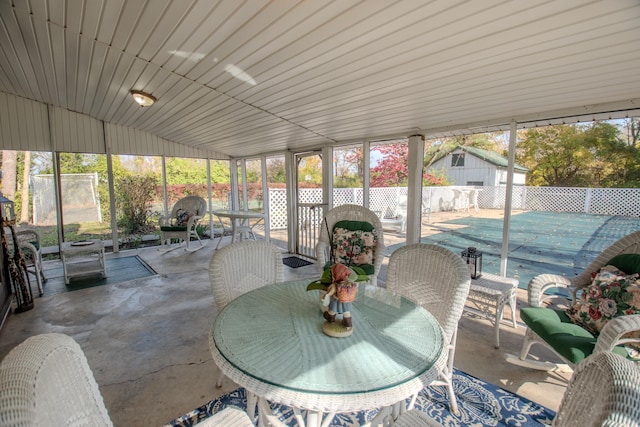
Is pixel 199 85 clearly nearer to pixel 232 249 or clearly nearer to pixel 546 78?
pixel 232 249

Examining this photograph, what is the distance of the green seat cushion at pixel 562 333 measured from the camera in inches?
62.6

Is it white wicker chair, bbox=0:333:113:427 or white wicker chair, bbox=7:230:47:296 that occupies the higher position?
white wicker chair, bbox=0:333:113:427

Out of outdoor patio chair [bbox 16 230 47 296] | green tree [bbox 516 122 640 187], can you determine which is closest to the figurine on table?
green tree [bbox 516 122 640 187]

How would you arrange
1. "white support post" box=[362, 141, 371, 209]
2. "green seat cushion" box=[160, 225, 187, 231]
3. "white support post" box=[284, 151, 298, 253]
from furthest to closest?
"green seat cushion" box=[160, 225, 187, 231] → "white support post" box=[284, 151, 298, 253] → "white support post" box=[362, 141, 371, 209]

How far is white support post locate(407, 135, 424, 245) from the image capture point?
11.8 ft

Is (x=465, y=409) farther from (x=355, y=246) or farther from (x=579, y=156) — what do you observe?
(x=579, y=156)

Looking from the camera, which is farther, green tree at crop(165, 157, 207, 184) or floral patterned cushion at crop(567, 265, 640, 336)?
green tree at crop(165, 157, 207, 184)

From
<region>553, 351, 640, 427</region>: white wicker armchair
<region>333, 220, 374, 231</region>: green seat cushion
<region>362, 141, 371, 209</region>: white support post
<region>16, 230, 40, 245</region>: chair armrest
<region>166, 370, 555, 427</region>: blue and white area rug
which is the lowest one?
<region>166, 370, 555, 427</region>: blue and white area rug

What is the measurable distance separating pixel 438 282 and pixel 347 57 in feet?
5.17

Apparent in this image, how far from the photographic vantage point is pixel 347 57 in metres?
2.00

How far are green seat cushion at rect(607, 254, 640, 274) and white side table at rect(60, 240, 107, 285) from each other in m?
5.39

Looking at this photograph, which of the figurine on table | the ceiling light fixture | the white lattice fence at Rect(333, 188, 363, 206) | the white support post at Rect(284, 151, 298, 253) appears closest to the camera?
the figurine on table

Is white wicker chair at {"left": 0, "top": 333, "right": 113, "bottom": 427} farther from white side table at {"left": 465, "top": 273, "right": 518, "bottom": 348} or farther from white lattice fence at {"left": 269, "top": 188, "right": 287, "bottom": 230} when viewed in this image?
white lattice fence at {"left": 269, "top": 188, "right": 287, "bottom": 230}

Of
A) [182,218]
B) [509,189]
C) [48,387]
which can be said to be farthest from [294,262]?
[48,387]
